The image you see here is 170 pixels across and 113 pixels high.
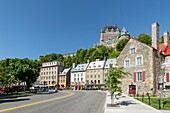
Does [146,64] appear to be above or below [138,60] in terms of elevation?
below

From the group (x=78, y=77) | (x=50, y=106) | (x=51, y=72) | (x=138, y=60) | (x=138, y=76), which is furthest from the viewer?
(x=51, y=72)

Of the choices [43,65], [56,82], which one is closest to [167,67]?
[56,82]

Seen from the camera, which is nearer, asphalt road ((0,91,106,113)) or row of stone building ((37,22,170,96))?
asphalt road ((0,91,106,113))

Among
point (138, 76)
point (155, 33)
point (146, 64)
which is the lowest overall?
point (138, 76)

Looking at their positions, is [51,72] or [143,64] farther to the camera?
[51,72]

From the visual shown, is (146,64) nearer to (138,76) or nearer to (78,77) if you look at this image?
(138,76)

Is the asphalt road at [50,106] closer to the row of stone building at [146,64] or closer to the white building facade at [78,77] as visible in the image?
the row of stone building at [146,64]

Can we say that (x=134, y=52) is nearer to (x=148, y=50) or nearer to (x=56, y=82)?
(x=148, y=50)

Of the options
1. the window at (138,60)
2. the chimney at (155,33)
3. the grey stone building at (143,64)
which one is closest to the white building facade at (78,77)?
the grey stone building at (143,64)

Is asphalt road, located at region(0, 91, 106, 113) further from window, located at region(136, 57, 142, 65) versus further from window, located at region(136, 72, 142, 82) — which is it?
window, located at region(136, 57, 142, 65)

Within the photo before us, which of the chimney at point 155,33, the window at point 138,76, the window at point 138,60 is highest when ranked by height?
the chimney at point 155,33

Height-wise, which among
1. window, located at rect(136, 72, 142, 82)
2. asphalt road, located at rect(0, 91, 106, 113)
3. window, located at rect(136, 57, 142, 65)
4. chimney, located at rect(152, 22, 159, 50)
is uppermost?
chimney, located at rect(152, 22, 159, 50)

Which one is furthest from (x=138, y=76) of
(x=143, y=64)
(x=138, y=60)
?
(x=138, y=60)

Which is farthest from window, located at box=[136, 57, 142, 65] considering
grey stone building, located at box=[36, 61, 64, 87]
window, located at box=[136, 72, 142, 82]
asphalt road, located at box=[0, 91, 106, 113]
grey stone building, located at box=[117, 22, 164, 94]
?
grey stone building, located at box=[36, 61, 64, 87]
